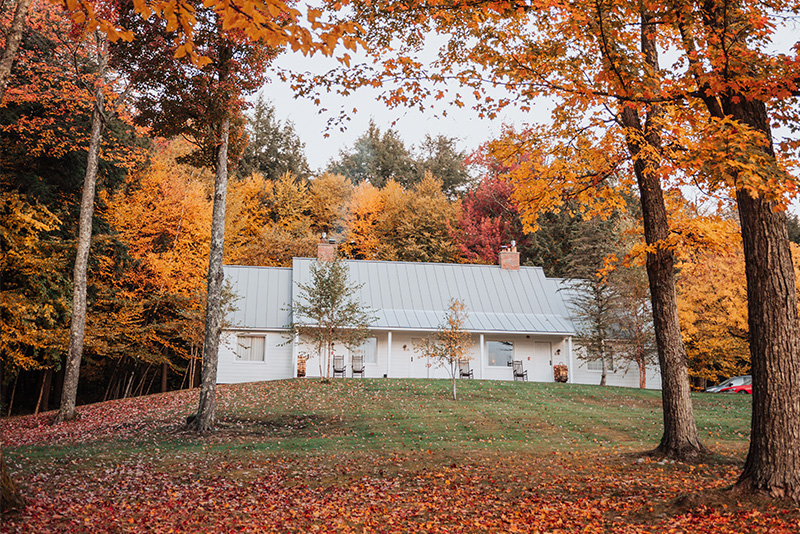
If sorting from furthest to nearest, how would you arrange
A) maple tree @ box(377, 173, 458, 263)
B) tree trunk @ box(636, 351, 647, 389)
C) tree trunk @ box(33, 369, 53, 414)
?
1. maple tree @ box(377, 173, 458, 263)
2. tree trunk @ box(33, 369, 53, 414)
3. tree trunk @ box(636, 351, 647, 389)

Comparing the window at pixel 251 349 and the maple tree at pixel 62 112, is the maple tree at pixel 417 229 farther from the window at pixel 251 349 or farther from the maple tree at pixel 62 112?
the maple tree at pixel 62 112

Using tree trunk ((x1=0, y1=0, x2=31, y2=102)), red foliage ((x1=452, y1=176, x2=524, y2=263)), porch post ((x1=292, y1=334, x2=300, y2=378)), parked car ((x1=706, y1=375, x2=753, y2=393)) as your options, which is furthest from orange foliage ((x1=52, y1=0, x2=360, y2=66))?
red foliage ((x1=452, y1=176, x2=524, y2=263))

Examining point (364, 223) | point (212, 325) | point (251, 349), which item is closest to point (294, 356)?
point (251, 349)

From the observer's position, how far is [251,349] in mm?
22547

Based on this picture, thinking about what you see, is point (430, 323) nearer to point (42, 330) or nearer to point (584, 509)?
point (42, 330)

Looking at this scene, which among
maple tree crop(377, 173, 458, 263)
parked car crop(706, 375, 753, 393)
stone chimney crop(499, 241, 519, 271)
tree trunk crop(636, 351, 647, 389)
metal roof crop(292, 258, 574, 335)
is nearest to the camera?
tree trunk crop(636, 351, 647, 389)

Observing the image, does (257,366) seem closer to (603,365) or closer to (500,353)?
(500,353)

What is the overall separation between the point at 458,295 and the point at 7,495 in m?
21.0

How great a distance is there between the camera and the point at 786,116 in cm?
575

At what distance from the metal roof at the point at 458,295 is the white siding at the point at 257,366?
9.08 ft

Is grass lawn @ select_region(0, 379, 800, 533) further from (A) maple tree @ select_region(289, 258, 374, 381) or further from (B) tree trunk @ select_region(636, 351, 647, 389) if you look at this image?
(B) tree trunk @ select_region(636, 351, 647, 389)

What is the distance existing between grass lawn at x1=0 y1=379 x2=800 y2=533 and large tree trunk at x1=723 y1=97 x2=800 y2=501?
1.25 feet

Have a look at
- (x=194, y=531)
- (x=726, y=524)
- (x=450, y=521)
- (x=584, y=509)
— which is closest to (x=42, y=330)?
(x=194, y=531)

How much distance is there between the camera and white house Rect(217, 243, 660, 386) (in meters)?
22.5
